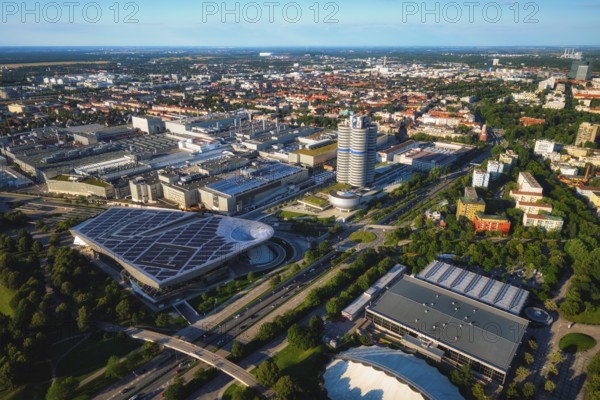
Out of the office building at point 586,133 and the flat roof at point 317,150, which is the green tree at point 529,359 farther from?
the office building at point 586,133

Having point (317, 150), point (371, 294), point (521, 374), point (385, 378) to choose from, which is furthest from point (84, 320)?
point (317, 150)

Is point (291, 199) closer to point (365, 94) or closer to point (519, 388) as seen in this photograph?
point (519, 388)

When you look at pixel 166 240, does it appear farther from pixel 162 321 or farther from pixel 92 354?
pixel 92 354

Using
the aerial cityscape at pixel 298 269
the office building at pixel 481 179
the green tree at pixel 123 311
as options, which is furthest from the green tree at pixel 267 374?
the office building at pixel 481 179

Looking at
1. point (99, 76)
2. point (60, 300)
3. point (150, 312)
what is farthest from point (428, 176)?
point (99, 76)

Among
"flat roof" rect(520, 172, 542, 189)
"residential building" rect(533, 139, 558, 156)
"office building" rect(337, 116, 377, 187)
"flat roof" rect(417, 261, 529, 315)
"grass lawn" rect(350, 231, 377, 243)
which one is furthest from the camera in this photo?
"residential building" rect(533, 139, 558, 156)

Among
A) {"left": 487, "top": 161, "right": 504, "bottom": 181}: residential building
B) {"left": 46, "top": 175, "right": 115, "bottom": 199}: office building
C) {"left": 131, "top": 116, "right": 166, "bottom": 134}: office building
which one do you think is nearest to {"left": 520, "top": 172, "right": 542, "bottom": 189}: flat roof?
{"left": 487, "top": 161, "right": 504, "bottom": 181}: residential building

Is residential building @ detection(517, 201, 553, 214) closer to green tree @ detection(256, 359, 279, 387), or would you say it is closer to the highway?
the highway
